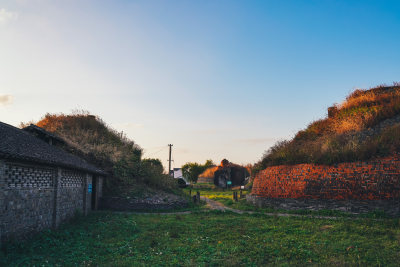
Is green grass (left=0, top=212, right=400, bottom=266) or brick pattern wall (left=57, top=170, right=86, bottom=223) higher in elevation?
brick pattern wall (left=57, top=170, right=86, bottom=223)

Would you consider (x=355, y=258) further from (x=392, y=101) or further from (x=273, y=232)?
(x=392, y=101)

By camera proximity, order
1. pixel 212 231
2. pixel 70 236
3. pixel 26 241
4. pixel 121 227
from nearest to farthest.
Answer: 1. pixel 26 241
2. pixel 70 236
3. pixel 212 231
4. pixel 121 227

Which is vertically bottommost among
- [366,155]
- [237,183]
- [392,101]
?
[237,183]

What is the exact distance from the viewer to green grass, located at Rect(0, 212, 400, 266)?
7086mm

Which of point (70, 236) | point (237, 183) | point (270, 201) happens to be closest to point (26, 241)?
point (70, 236)

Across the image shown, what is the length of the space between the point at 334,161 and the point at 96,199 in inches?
590

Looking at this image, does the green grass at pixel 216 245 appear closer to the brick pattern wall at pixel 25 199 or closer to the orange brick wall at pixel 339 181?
the brick pattern wall at pixel 25 199

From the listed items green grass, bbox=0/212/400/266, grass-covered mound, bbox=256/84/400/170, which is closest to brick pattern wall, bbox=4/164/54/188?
green grass, bbox=0/212/400/266

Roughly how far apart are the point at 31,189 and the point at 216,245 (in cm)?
687

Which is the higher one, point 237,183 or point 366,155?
point 366,155

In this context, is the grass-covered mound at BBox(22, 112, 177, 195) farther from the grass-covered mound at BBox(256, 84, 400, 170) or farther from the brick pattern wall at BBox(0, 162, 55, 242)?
the grass-covered mound at BBox(256, 84, 400, 170)

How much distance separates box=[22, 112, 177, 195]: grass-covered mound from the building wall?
261 inches

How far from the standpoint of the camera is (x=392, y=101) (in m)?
19.8

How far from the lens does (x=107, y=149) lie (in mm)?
22219
